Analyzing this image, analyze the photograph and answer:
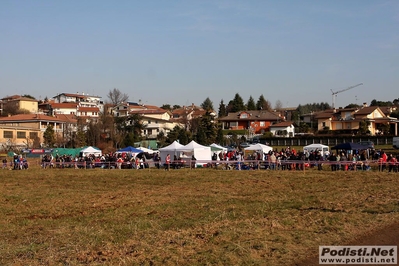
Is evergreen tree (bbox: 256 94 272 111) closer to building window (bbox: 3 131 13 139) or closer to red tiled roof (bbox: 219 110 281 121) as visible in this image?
red tiled roof (bbox: 219 110 281 121)

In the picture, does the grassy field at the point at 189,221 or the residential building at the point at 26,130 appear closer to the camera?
the grassy field at the point at 189,221

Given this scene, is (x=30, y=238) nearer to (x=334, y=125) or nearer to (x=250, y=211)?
(x=250, y=211)

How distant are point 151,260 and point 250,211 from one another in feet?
21.6

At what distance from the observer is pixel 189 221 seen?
13.6m

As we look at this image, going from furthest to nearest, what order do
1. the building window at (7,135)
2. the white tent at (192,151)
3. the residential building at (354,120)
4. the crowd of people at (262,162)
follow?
1. the residential building at (354,120)
2. the building window at (7,135)
3. the white tent at (192,151)
4. the crowd of people at (262,162)

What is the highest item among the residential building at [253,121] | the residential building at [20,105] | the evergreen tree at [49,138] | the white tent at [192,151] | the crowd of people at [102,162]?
the residential building at [20,105]

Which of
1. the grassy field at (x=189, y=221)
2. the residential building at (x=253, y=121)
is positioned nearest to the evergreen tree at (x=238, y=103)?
the residential building at (x=253, y=121)

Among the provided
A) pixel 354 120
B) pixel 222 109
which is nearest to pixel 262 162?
pixel 354 120

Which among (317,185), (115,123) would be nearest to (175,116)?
(115,123)

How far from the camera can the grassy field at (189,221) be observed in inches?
371

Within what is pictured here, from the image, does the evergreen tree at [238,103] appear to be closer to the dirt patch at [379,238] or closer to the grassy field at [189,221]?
the grassy field at [189,221]

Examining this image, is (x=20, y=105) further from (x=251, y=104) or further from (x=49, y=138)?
(x=251, y=104)

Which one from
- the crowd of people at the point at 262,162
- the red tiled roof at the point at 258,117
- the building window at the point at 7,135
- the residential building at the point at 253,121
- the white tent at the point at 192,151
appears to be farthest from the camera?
the red tiled roof at the point at 258,117

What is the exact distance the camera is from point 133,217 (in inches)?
584
